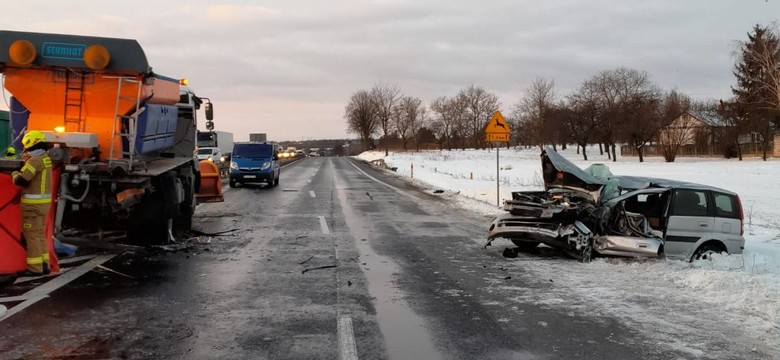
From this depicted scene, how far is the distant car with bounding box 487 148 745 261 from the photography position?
8.70 metres

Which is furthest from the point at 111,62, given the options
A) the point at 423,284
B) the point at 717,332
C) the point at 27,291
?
the point at 717,332

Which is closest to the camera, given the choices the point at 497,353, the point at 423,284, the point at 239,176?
the point at 497,353

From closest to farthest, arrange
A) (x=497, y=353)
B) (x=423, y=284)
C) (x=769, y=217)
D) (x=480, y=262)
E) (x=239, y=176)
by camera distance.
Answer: (x=497, y=353) < (x=423, y=284) < (x=480, y=262) < (x=769, y=217) < (x=239, y=176)

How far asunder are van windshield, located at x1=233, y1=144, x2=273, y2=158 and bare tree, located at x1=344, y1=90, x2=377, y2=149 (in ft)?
266

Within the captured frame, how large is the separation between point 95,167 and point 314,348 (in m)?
4.56

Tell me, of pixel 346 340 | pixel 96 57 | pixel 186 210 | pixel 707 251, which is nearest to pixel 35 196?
pixel 96 57

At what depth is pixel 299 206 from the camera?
17.6m

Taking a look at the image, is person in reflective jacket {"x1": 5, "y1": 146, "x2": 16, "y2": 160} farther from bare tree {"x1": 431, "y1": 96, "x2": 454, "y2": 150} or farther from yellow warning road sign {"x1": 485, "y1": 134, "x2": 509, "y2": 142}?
bare tree {"x1": 431, "y1": 96, "x2": 454, "y2": 150}

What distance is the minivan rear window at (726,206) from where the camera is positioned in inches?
350

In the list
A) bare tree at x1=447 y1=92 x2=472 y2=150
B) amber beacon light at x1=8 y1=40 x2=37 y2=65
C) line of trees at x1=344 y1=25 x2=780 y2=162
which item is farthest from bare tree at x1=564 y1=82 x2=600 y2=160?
Answer: amber beacon light at x1=8 y1=40 x2=37 y2=65

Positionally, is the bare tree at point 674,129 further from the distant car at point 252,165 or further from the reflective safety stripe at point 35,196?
the reflective safety stripe at point 35,196

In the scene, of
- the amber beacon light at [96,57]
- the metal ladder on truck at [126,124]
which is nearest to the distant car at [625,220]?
the metal ladder on truck at [126,124]

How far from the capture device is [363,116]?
4247 inches

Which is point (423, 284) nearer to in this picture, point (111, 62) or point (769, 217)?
point (111, 62)
